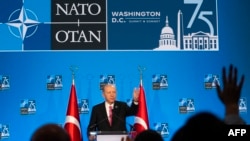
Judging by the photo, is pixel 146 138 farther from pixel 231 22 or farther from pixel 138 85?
pixel 231 22

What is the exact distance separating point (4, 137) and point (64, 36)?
1.97 meters

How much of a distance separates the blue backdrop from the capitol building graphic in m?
0.10

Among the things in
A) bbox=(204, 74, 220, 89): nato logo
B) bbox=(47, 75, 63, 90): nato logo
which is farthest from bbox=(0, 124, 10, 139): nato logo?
bbox=(204, 74, 220, 89): nato logo

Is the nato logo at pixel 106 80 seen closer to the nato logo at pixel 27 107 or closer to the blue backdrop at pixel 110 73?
the blue backdrop at pixel 110 73

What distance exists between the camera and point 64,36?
8062mm

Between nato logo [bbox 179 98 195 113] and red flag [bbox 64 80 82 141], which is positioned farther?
nato logo [bbox 179 98 195 113]

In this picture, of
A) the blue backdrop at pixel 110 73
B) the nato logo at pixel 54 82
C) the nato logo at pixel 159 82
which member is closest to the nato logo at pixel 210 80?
the blue backdrop at pixel 110 73

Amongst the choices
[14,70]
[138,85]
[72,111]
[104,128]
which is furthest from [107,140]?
[14,70]

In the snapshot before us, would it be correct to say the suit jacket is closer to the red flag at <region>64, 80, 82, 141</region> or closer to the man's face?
the man's face

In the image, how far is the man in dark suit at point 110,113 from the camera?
7074mm

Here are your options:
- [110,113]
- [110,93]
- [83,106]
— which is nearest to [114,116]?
[110,113]

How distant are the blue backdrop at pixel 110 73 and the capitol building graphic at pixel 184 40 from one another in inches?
3.8

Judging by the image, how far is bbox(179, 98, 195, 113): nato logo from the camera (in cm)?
793

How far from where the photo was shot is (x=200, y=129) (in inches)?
64.7
